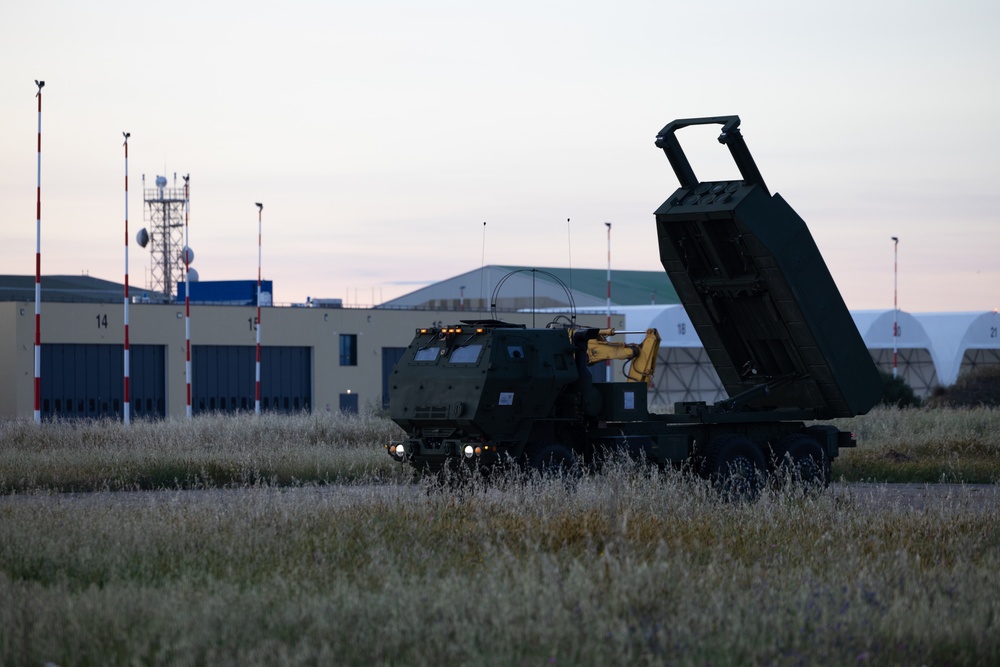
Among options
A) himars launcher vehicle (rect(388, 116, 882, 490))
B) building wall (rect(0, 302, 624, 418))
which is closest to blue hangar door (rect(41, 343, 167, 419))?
building wall (rect(0, 302, 624, 418))

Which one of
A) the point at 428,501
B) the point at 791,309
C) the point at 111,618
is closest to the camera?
the point at 111,618

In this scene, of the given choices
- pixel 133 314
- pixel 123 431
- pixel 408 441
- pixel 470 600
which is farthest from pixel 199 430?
pixel 470 600

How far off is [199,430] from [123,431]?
1.46 metres

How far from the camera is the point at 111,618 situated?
7.82 meters

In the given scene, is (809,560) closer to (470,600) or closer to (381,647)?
(470,600)

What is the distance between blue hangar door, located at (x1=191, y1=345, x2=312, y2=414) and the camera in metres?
43.5

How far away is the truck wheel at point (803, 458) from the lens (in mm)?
17547

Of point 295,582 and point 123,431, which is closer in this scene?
point 295,582

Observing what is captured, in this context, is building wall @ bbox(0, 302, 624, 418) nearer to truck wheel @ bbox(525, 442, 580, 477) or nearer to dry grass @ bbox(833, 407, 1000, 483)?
dry grass @ bbox(833, 407, 1000, 483)

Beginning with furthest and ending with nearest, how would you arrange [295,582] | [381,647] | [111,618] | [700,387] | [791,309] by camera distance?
[700,387] < [791,309] < [295,582] < [111,618] < [381,647]

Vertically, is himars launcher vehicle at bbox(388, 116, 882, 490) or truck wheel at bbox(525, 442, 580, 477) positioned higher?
himars launcher vehicle at bbox(388, 116, 882, 490)

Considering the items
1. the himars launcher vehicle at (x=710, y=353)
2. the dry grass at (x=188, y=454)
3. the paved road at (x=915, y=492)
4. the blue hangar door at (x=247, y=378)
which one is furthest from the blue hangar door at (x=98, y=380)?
the paved road at (x=915, y=492)

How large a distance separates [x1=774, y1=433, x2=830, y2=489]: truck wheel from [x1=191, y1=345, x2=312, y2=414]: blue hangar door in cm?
2675

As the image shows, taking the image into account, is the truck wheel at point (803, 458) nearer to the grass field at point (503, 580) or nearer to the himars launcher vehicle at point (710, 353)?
the himars launcher vehicle at point (710, 353)
